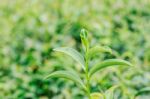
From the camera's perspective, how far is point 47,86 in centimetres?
311

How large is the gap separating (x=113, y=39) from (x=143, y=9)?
0.67 metres

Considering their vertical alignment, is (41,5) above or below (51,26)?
above

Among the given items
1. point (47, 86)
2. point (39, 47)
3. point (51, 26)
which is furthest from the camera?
point (51, 26)

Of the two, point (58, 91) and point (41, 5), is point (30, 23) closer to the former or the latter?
point (41, 5)

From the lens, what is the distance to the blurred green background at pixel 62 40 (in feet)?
9.75

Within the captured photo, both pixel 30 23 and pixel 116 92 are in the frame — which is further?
pixel 30 23

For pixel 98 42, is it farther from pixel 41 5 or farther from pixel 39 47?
pixel 41 5

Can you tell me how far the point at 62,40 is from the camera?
3.58 m

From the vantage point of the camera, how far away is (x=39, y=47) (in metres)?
3.47

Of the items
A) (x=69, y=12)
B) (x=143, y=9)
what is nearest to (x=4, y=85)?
(x=69, y=12)

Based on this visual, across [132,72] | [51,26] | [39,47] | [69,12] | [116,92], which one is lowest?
[116,92]

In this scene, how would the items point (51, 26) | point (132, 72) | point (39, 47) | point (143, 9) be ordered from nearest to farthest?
point (132, 72) < point (39, 47) < point (51, 26) < point (143, 9)

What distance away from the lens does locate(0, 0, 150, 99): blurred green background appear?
2.97m

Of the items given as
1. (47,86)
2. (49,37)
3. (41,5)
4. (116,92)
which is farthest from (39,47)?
(116,92)
